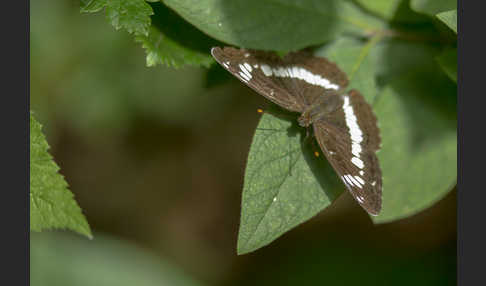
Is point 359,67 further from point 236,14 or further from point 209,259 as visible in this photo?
point 209,259

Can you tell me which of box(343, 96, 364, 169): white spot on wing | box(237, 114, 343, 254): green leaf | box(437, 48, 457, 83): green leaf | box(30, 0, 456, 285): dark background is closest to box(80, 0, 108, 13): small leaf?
box(237, 114, 343, 254): green leaf

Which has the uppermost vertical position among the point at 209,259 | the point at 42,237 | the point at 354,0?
the point at 354,0

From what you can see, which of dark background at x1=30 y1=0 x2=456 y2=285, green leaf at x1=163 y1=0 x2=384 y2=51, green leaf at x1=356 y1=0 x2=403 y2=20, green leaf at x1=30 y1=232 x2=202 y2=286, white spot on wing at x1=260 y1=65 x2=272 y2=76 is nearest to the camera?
green leaf at x1=163 y1=0 x2=384 y2=51

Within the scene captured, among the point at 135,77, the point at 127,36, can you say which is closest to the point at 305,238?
the point at 135,77

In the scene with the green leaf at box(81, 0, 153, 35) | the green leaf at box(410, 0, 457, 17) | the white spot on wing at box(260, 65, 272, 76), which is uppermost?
the green leaf at box(81, 0, 153, 35)

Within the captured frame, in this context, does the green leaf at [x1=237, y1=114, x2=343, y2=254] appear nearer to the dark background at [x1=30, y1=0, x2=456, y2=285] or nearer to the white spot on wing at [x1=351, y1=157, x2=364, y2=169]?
the white spot on wing at [x1=351, y1=157, x2=364, y2=169]

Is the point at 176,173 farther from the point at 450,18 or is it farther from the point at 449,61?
the point at 450,18
